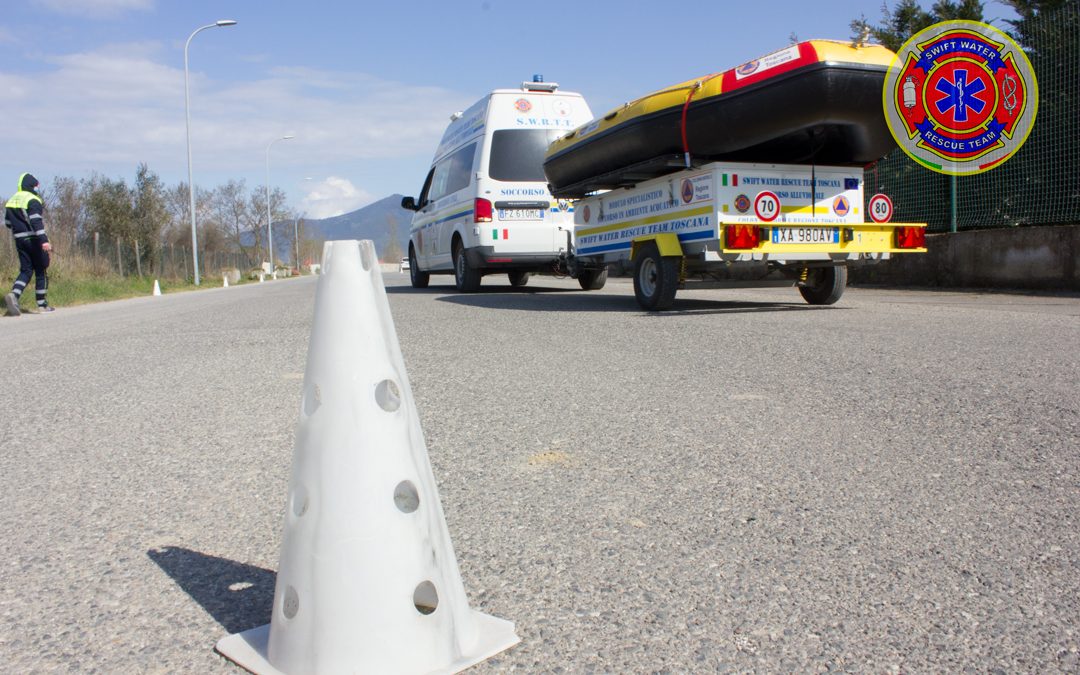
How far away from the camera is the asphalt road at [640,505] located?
6.05 ft

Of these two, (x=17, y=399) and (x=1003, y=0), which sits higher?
(x=1003, y=0)

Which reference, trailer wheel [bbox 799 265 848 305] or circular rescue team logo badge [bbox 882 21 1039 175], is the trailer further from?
circular rescue team logo badge [bbox 882 21 1039 175]

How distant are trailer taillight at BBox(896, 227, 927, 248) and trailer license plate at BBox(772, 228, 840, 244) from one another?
28.7 inches

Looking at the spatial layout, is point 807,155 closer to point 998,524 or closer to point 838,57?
point 838,57

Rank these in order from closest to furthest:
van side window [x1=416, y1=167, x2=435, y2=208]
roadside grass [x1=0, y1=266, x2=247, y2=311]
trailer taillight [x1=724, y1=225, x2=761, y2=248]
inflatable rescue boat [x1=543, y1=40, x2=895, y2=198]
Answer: inflatable rescue boat [x1=543, y1=40, x2=895, y2=198] < trailer taillight [x1=724, y1=225, x2=761, y2=248] < van side window [x1=416, y1=167, x2=435, y2=208] < roadside grass [x1=0, y1=266, x2=247, y2=311]

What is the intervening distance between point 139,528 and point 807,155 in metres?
8.02

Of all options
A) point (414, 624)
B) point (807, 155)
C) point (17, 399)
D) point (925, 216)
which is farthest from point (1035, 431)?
point (925, 216)

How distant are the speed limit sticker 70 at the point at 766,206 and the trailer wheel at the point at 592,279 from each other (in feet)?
17.3

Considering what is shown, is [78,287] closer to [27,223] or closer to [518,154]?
[27,223]

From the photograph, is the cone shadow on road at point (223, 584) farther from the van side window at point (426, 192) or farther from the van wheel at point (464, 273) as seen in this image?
the van side window at point (426, 192)

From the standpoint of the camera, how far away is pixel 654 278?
9.27 metres

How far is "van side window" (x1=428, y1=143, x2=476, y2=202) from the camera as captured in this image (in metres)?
13.0

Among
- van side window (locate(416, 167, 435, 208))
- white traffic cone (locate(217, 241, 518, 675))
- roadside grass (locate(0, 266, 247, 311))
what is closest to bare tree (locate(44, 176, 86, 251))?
roadside grass (locate(0, 266, 247, 311))

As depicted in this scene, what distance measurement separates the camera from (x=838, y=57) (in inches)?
311
